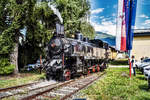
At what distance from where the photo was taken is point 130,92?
23.2ft

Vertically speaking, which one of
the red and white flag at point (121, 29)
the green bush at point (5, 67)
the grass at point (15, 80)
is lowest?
the grass at point (15, 80)

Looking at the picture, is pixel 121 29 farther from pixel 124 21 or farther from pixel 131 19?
pixel 131 19

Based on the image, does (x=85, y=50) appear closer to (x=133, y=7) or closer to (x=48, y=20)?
(x=133, y=7)

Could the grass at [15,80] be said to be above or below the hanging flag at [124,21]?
below

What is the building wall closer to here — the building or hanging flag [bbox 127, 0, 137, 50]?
the building

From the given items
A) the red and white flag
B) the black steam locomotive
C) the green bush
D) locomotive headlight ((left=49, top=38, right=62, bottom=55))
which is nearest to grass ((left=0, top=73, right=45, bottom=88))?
the green bush

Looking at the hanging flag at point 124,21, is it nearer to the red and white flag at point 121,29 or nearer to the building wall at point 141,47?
the red and white flag at point 121,29

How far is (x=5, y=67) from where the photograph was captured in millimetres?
13680

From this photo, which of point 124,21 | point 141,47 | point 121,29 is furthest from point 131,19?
point 141,47

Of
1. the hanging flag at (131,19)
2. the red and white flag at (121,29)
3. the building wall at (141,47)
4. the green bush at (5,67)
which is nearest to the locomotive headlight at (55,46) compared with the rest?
the red and white flag at (121,29)

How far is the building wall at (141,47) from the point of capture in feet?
95.4

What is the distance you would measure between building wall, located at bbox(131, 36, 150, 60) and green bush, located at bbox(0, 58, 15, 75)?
2307 centimetres

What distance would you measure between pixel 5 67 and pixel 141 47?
25.0 m

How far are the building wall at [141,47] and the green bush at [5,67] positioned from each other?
23071 millimetres
